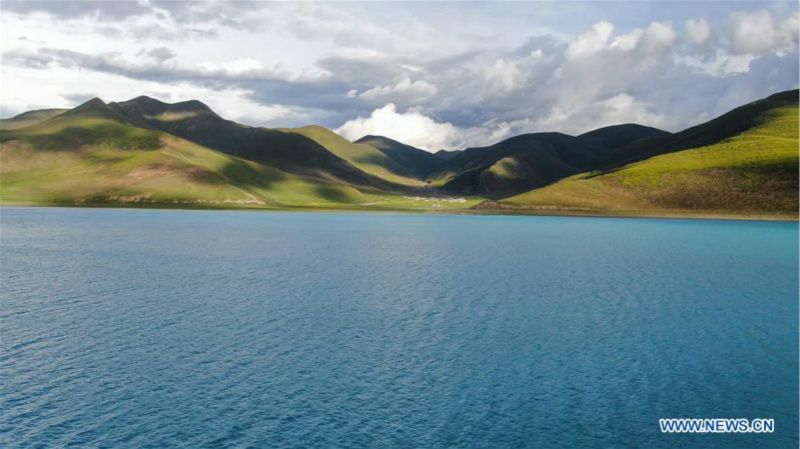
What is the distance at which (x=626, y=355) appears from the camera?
42656 millimetres

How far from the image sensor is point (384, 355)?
41188mm

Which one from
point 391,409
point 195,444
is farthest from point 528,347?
A: point 195,444

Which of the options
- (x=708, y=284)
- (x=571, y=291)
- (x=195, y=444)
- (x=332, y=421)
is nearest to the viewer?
(x=195, y=444)

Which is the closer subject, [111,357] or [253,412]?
[253,412]

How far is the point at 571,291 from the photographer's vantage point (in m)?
70.0

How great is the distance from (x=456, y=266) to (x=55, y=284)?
174 feet

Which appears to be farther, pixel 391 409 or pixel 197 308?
pixel 197 308

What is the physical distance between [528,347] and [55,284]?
51.9 m

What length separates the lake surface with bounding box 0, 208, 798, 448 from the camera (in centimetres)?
2928

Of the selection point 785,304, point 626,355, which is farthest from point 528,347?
point 785,304

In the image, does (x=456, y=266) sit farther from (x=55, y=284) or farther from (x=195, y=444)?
(x=195, y=444)

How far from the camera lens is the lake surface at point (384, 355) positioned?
96.1ft

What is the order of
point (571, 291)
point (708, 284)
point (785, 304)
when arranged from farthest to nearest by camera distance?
point (708, 284), point (571, 291), point (785, 304)

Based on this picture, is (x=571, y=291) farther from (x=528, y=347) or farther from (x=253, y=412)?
(x=253, y=412)
